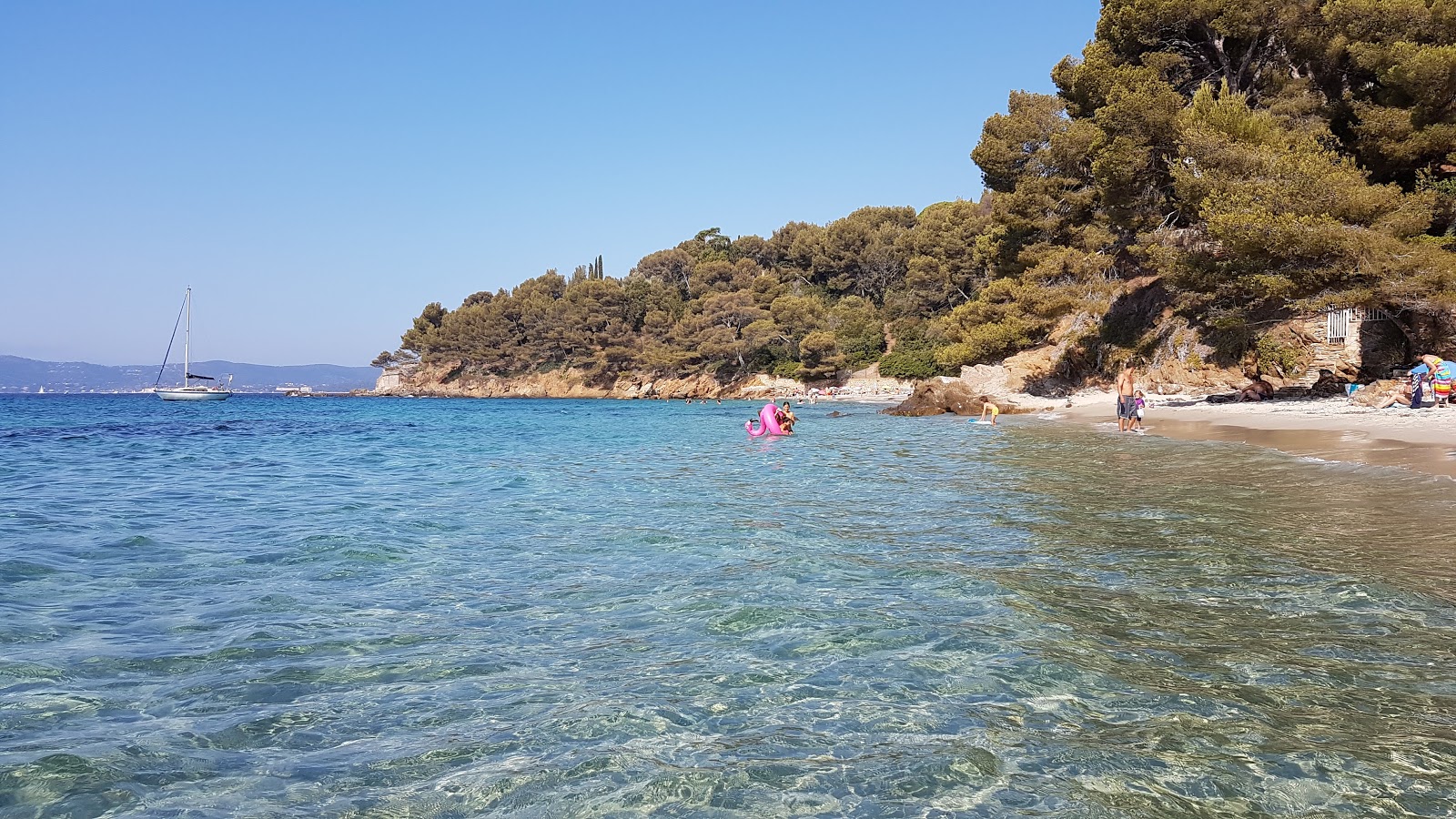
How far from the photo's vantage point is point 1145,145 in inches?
1260

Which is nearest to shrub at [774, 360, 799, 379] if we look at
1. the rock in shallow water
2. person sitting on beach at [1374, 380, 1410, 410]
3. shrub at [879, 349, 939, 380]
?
shrub at [879, 349, 939, 380]

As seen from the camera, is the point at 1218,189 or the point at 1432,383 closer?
the point at 1432,383

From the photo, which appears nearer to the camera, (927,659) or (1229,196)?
(927,659)

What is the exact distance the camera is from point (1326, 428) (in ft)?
57.7

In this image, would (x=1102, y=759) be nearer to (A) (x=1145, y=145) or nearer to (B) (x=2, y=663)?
(B) (x=2, y=663)

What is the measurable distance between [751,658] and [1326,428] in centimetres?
1770

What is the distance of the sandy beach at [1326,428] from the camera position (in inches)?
497

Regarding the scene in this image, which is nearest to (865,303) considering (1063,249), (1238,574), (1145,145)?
(1063,249)

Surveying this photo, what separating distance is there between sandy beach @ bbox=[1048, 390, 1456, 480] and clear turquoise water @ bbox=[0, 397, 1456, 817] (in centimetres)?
240

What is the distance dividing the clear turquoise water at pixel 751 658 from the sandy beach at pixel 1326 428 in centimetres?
240

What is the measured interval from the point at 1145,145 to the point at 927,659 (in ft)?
108

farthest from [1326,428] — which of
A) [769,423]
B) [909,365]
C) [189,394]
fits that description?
[189,394]

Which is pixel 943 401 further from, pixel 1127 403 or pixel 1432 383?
pixel 1432 383

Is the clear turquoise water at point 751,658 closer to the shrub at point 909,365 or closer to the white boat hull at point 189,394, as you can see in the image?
the shrub at point 909,365
